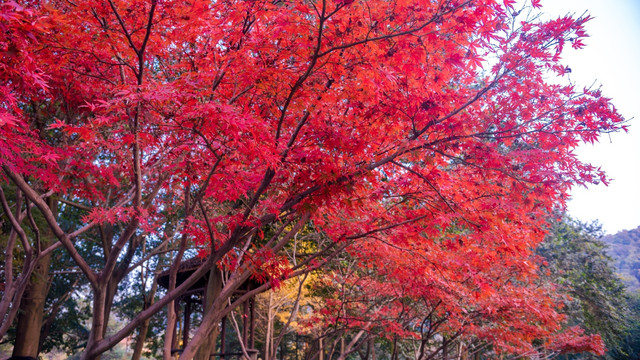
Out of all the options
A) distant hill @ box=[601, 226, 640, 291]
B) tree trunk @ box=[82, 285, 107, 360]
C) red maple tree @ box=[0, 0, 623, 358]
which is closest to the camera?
red maple tree @ box=[0, 0, 623, 358]

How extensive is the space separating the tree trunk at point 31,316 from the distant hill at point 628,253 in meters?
52.1

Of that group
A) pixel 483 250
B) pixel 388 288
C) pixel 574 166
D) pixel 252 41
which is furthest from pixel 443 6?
pixel 388 288

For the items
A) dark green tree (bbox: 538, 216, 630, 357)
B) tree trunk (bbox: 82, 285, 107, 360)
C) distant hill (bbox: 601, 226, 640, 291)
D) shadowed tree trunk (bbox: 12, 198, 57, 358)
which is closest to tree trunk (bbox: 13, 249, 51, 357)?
shadowed tree trunk (bbox: 12, 198, 57, 358)

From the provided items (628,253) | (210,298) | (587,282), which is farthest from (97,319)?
(628,253)

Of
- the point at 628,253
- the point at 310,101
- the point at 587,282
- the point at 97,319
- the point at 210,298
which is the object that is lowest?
the point at 97,319

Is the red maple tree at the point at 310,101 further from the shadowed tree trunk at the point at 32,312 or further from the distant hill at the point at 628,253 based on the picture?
the distant hill at the point at 628,253

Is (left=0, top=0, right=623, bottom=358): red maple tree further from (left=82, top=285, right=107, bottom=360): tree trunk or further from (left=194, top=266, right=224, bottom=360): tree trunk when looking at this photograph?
(left=194, top=266, right=224, bottom=360): tree trunk

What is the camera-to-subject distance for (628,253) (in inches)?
1885

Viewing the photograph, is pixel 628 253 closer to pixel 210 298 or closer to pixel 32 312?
pixel 210 298

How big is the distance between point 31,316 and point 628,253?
196ft

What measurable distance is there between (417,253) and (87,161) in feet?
15.7

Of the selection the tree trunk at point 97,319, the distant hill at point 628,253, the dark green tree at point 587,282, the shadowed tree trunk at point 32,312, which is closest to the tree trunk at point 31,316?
the shadowed tree trunk at point 32,312

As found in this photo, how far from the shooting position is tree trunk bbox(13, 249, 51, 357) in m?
8.85

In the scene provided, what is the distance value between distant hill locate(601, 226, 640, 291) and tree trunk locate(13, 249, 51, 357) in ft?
171
